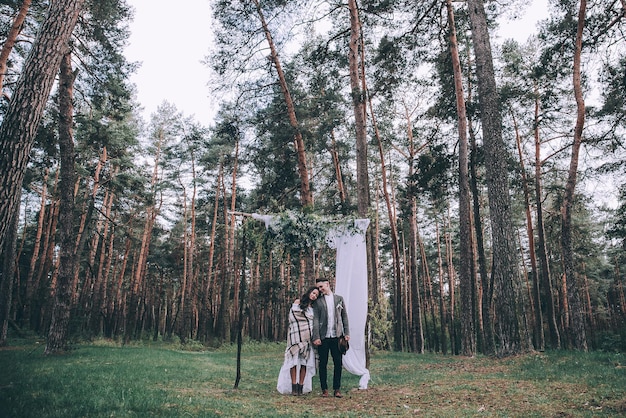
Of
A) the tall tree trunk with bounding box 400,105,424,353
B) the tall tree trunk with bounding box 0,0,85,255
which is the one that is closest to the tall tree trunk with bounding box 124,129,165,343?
the tall tree trunk with bounding box 400,105,424,353

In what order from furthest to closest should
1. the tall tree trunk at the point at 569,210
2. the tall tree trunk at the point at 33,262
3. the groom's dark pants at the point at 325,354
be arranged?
the tall tree trunk at the point at 33,262
the tall tree trunk at the point at 569,210
the groom's dark pants at the point at 325,354

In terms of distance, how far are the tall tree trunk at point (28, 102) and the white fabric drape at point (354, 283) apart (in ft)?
17.5

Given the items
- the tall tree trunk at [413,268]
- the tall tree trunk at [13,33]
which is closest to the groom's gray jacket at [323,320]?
the tall tree trunk at [13,33]

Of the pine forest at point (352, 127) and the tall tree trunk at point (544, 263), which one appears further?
the tall tree trunk at point (544, 263)

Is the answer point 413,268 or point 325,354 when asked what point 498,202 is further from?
point 413,268

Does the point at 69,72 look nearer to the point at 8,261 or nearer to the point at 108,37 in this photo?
the point at 108,37

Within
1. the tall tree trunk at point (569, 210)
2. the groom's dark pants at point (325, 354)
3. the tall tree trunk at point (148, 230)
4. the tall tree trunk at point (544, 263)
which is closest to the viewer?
the groom's dark pants at point (325, 354)

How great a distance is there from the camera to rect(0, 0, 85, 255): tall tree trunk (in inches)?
164

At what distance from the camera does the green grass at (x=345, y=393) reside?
4.74 meters

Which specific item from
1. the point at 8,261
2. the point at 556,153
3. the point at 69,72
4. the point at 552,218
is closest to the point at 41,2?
the point at 69,72

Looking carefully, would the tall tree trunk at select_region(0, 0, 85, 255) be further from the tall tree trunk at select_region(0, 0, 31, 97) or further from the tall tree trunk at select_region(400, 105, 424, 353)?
the tall tree trunk at select_region(400, 105, 424, 353)

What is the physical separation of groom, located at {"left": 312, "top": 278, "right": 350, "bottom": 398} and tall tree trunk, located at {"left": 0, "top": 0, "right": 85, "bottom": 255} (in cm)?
462

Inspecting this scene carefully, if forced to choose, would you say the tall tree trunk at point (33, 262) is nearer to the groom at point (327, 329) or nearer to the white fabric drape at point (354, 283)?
the white fabric drape at point (354, 283)

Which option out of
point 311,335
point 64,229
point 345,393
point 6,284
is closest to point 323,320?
point 311,335
